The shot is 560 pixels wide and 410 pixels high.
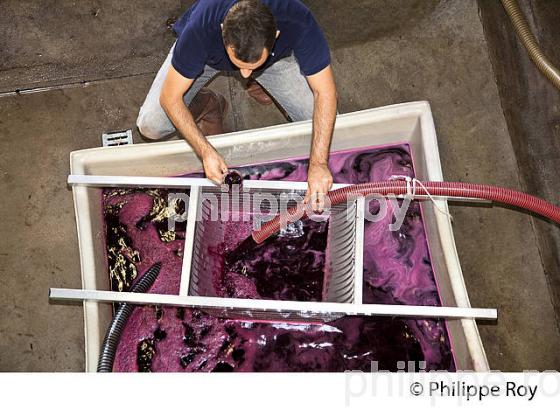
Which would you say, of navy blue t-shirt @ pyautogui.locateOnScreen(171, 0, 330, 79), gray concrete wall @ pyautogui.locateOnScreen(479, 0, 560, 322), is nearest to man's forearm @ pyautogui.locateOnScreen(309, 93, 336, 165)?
navy blue t-shirt @ pyautogui.locateOnScreen(171, 0, 330, 79)

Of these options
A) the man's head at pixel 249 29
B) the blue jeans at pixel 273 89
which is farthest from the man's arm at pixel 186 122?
the man's head at pixel 249 29

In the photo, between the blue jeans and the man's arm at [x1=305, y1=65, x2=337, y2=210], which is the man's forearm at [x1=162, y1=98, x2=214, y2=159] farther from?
the man's arm at [x1=305, y1=65, x2=337, y2=210]

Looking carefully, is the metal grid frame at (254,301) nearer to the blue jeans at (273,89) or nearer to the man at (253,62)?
the man at (253,62)

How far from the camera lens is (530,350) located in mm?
2291

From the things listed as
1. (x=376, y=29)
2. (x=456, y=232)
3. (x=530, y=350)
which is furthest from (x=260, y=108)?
(x=530, y=350)

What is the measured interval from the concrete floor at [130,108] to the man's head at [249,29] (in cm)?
105

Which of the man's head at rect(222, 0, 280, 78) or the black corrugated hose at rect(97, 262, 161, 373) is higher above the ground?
the man's head at rect(222, 0, 280, 78)

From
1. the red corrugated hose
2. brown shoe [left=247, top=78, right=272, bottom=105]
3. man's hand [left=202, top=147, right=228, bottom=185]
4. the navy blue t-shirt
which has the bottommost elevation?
the red corrugated hose

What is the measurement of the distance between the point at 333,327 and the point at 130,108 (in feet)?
4.71

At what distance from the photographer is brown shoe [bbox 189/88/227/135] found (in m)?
2.35

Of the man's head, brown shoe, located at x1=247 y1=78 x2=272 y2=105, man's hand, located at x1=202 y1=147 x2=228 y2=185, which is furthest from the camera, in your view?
brown shoe, located at x1=247 y1=78 x2=272 y2=105

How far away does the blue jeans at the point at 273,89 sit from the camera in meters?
2.08

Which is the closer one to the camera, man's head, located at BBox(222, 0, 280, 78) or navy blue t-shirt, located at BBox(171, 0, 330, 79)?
man's head, located at BBox(222, 0, 280, 78)
